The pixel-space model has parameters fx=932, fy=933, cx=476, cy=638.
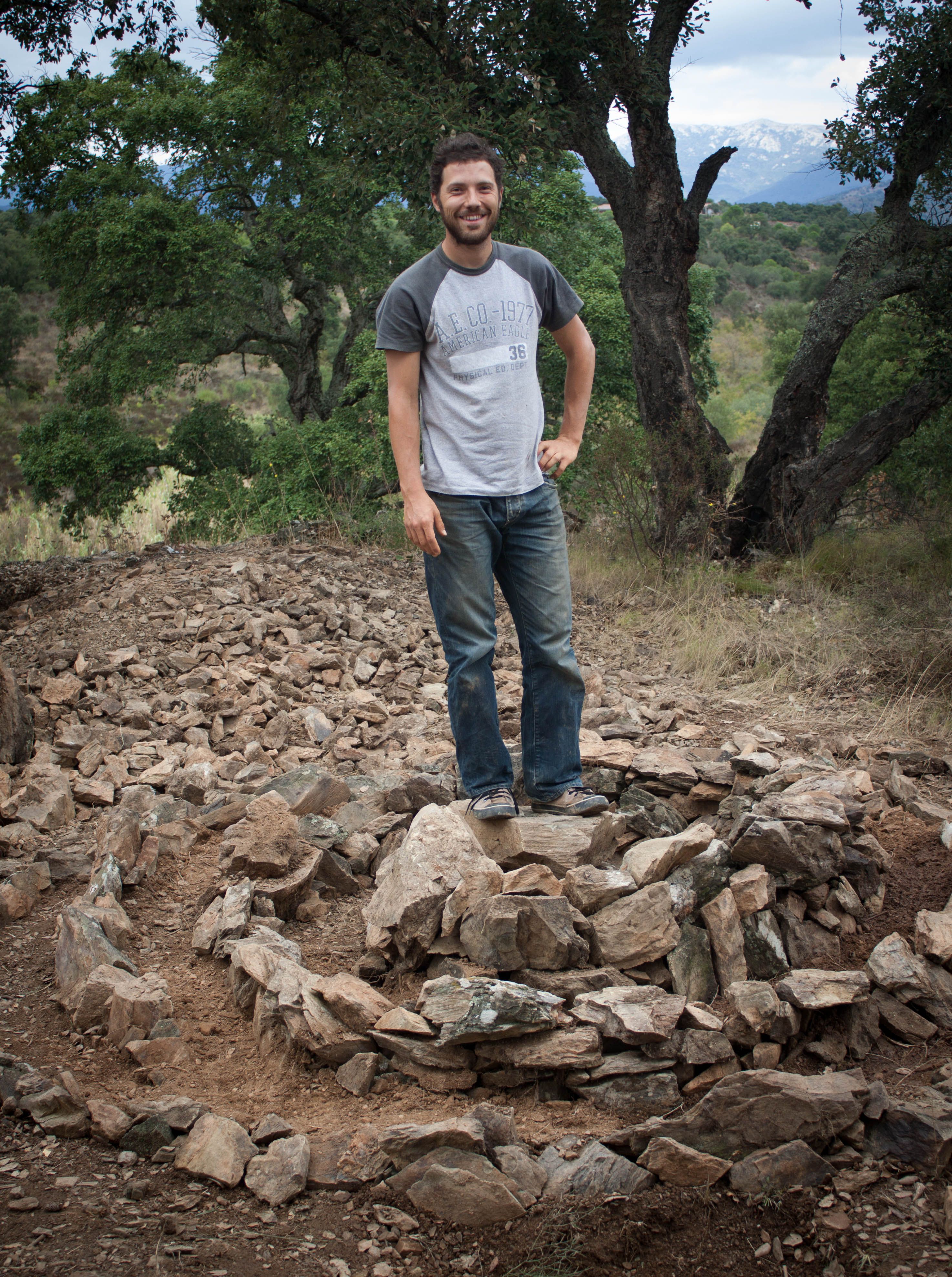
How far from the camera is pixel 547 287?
9.40ft

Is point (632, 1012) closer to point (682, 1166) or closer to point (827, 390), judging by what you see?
point (682, 1166)

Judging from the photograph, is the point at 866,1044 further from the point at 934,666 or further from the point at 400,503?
the point at 400,503

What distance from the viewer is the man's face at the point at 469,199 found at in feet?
8.70

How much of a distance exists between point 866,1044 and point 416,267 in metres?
2.41

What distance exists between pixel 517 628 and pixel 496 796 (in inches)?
21.5

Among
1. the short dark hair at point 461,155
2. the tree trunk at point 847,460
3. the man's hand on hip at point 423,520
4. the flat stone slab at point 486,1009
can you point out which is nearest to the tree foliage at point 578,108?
the tree trunk at point 847,460

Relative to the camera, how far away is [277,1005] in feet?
7.70

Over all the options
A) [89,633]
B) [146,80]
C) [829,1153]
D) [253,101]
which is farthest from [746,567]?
[146,80]

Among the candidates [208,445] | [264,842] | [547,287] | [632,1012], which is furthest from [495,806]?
[208,445]

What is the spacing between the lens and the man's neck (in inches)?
107

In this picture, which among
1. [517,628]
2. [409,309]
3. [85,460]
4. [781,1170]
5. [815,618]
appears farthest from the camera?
[85,460]

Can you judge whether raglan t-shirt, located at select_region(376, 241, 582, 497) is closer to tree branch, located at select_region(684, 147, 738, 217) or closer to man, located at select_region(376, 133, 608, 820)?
man, located at select_region(376, 133, 608, 820)

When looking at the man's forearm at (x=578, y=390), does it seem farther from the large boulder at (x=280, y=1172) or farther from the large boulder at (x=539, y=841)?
the large boulder at (x=280, y=1172)

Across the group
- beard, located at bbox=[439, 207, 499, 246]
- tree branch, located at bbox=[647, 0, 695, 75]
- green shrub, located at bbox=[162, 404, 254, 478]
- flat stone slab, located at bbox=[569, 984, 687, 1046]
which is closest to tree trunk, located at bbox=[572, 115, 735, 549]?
tree branch, located at bbox=[647, 0, 695, 75]
